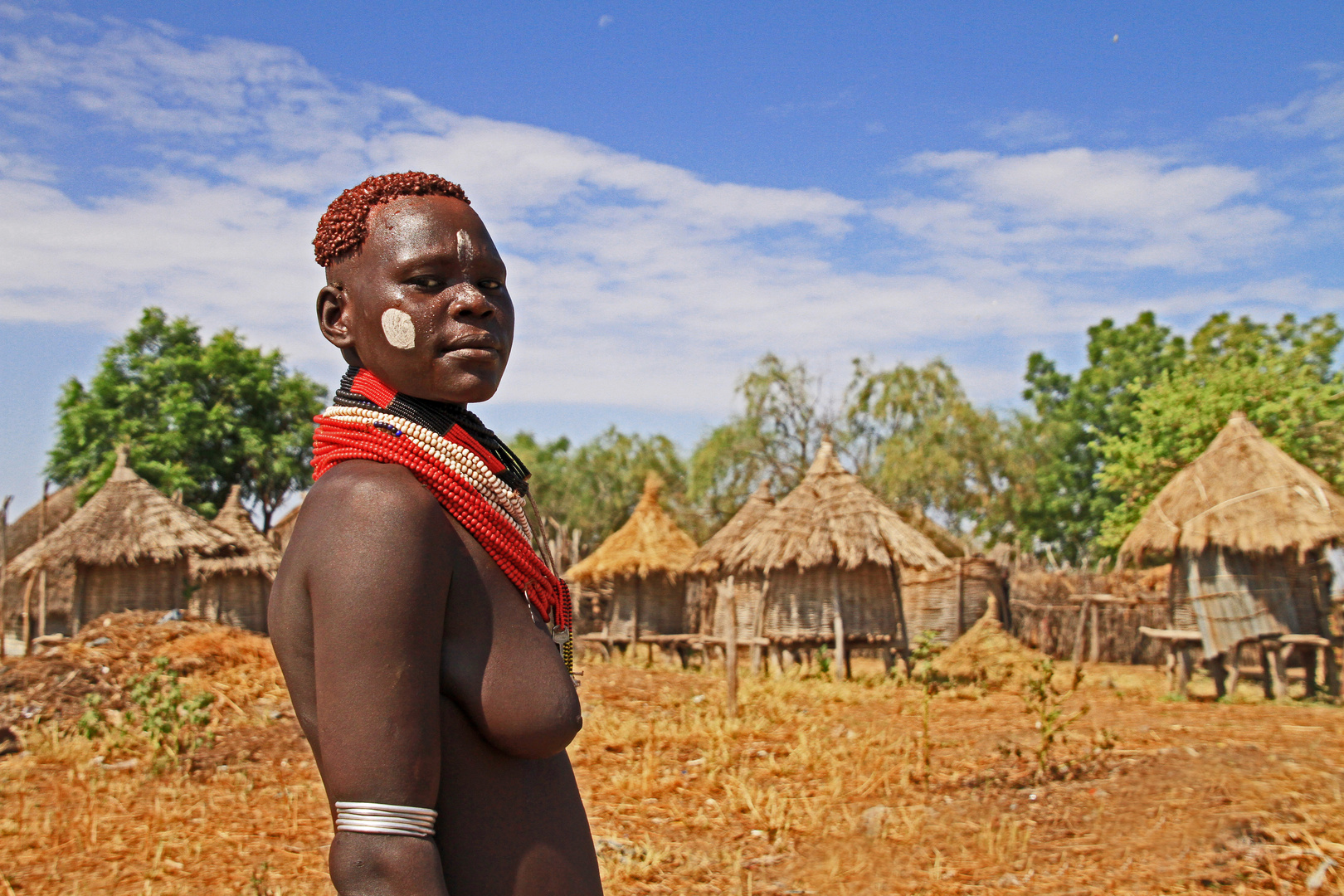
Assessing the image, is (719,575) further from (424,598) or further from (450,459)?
(424,598)

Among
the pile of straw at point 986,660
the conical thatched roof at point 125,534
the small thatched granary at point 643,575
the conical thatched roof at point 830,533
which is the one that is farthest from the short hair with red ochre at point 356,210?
the small thatched granary at point 643,575

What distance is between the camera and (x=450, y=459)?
1.73m

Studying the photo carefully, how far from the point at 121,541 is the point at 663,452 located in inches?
857

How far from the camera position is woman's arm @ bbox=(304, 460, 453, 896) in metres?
1.47

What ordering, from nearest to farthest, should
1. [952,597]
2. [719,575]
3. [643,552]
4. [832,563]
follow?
[832,563], [719,575], [643,552], [952,597]

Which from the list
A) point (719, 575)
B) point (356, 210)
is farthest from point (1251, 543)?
point (356, 210)

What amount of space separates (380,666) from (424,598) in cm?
12

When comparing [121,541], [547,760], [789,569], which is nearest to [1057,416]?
[789,569]

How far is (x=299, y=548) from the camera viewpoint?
1.64m

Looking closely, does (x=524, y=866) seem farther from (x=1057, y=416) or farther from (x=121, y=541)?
(x=1057, y=416)

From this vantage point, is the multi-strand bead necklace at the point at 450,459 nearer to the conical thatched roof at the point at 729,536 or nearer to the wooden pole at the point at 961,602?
the conical thatched roof at the point at 729,536

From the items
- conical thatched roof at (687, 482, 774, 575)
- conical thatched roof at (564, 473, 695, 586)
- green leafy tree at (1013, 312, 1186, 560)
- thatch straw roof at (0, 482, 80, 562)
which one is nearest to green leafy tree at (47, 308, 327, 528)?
thatch straw roof at (0, 482, 80, 562)

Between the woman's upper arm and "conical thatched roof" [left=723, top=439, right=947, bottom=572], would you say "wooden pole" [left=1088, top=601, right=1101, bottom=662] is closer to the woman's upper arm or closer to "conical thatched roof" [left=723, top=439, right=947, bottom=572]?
"conical thatched roof" [left=723, top=439, right=947, bottom=572]

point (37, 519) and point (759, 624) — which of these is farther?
point (37, 519)
